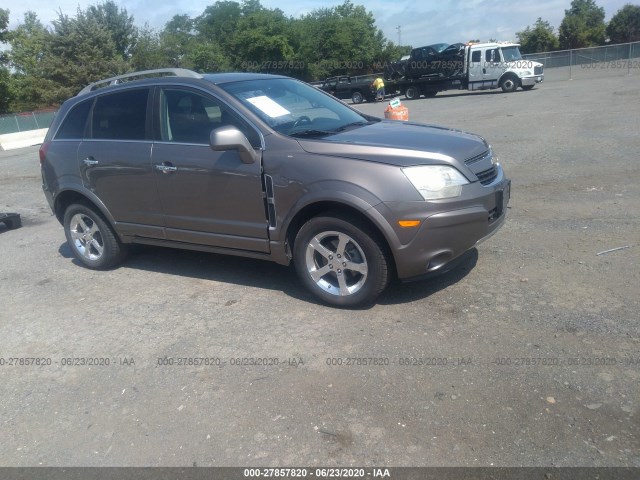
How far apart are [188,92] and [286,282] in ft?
6.29

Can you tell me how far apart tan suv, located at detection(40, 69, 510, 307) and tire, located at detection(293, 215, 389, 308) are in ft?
0.04

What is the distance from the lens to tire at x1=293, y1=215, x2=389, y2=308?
4324mm

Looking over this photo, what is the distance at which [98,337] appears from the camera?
459 cm

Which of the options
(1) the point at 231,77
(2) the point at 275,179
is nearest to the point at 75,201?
(1) the point at 231,77

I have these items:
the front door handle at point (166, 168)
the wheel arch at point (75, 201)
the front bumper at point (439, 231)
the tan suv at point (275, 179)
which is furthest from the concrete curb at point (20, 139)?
the front bumper at point (439, 231)

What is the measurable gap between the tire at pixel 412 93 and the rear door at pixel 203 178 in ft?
97.1

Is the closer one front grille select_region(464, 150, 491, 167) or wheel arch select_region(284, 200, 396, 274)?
wheel arch select_region(284, 200, 396, 274)

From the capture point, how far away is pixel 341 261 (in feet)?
14.8

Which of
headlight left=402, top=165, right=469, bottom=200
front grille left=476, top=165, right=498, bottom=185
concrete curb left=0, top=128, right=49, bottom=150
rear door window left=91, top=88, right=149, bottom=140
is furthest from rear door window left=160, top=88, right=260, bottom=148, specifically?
concrete curb left=0, top=128, right=49, bottom=150

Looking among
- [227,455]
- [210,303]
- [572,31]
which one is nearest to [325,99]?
[210,303]

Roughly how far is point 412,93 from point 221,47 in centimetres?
3675

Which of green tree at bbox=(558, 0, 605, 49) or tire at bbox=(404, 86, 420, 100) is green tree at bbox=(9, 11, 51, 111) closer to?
tire at bbox=(404, 86, 420, 100)

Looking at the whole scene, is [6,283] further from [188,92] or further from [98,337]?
[188,92]

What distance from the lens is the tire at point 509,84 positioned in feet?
92.0
